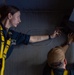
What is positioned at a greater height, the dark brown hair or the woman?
the dark brown hair

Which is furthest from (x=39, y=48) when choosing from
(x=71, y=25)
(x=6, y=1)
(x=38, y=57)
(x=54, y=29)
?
(x=6, y=1)

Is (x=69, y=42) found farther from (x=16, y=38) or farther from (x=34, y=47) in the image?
(x=16, y=38)

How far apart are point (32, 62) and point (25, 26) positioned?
0.25 meters

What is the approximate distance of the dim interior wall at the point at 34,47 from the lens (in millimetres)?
1391

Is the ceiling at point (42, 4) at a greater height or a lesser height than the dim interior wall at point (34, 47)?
greater

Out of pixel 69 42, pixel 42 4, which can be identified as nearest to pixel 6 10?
pixel 42 4

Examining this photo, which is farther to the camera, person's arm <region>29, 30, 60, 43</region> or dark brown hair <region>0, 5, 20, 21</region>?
person's arm <region>29, 30, 60, 43</region>

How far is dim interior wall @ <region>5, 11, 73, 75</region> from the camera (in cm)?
139

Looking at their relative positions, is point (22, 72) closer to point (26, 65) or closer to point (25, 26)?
point (26, 65)

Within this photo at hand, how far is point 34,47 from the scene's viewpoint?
1408mm

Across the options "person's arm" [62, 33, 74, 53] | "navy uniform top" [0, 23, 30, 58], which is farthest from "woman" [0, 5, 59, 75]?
"person's arm" [62, 33, 74, 53]

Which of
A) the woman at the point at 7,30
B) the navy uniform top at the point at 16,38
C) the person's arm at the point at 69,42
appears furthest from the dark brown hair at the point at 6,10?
the person's arm at the point at 69,42

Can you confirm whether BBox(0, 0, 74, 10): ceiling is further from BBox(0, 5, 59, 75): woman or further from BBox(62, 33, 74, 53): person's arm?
BBox(62, 33, 74, 53): person's arm

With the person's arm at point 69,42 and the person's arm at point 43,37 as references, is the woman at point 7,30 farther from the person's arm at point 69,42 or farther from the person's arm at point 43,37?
the person's arm at point 69,42
